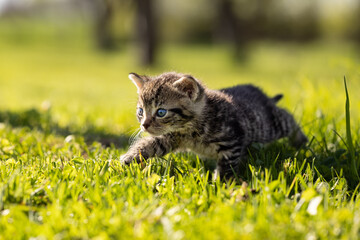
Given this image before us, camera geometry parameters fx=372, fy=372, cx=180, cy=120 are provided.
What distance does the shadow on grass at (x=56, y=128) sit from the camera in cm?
510

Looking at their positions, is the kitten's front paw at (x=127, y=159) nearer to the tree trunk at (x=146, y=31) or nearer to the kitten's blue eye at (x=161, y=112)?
the kitten's blue eye at (x=161, y=112)

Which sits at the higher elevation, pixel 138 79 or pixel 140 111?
pixel 138 79

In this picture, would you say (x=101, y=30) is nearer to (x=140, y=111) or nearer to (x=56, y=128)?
(x=56, y=128)

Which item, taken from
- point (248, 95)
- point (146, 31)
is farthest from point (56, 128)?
point (146, 31)

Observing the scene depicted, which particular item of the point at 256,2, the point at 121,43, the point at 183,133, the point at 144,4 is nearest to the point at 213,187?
the point at 183,133

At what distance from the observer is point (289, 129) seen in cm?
486

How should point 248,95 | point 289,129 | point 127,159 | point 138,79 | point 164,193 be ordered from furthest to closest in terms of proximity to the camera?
point 289,129
point 248,95
point 138,79
point 127,159
point 164,193

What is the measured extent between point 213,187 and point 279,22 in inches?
1654

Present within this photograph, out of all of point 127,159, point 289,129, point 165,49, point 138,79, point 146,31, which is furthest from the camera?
point 165,49

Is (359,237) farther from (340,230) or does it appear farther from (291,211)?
(291,211)

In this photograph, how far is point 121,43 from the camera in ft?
120

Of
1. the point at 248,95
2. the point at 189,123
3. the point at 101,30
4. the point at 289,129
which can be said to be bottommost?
the point at 289,129

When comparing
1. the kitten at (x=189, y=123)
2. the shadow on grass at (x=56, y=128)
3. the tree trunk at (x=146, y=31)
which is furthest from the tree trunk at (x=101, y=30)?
the kitten at (x=189, y=123)

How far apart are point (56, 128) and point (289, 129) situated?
3.35m
